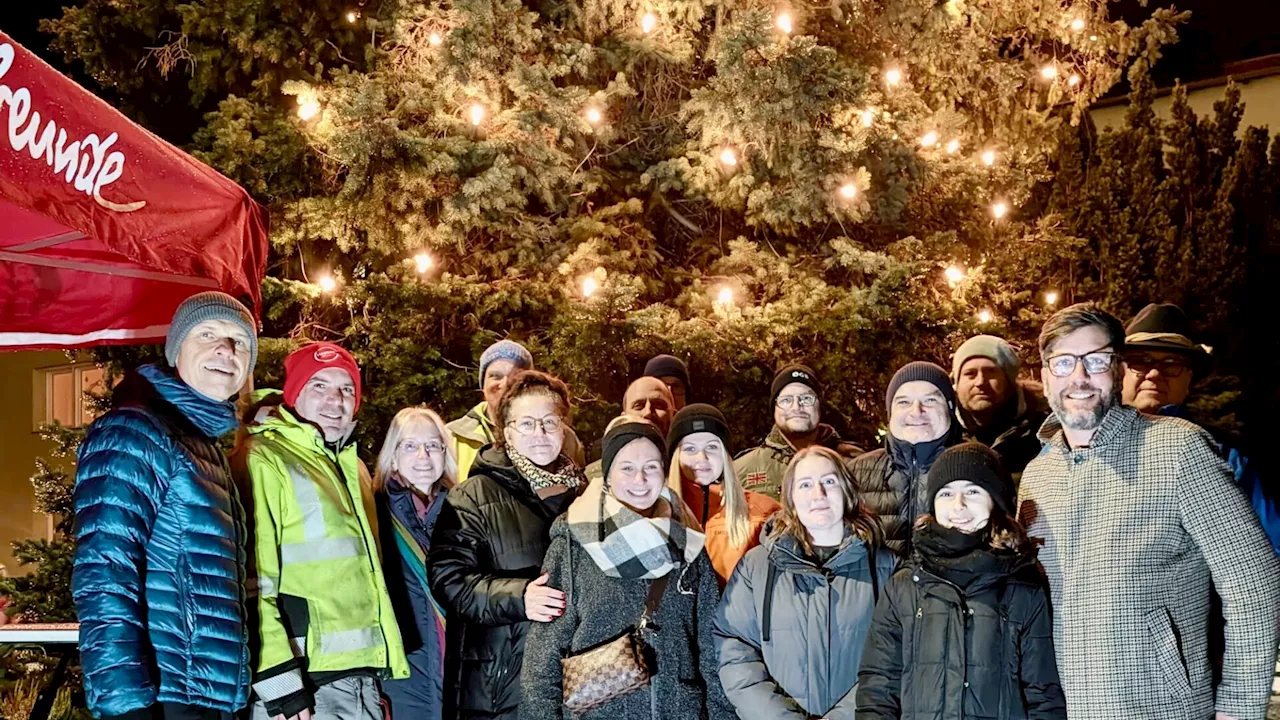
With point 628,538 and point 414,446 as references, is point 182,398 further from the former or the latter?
point 628,538

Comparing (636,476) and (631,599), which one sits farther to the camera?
(636,476)

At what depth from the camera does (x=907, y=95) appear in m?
8.45

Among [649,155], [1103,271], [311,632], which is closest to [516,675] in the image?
[311,632]

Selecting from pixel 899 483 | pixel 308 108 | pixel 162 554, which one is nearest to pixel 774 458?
pixel 899 483

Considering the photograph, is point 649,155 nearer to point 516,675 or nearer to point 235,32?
point 235,32

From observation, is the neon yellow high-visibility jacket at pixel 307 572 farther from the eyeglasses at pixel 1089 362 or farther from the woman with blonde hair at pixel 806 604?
the eyeglasses at pixel 1089 362

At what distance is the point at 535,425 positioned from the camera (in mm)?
4145

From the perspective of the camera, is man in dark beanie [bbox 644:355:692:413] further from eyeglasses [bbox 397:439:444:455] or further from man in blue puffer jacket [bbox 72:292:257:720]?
man in blue puffer jacket [bbox 72:292:257:720]

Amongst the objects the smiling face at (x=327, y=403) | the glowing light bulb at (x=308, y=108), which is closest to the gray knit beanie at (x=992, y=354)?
the smiling face at (x=327, y=403)

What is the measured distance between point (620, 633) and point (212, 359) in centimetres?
176

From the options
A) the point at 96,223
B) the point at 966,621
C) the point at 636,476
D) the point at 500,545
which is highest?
the point at 96,223

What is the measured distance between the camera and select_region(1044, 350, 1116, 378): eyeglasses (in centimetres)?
348

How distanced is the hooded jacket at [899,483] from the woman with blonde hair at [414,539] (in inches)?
73.7

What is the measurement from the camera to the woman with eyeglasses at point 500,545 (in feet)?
12.7
